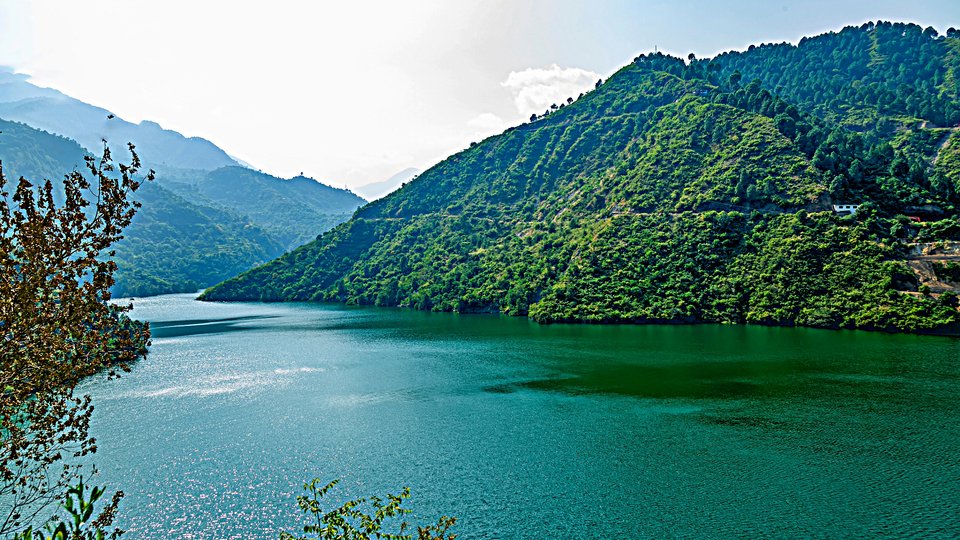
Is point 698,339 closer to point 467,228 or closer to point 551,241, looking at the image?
point 551,241

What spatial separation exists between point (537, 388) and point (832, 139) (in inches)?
3449

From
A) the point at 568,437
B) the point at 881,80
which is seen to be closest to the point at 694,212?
the point at 568,437

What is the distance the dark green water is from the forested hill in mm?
15478

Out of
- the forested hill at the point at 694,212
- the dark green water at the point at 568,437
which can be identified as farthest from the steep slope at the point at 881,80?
the dark green water at the point at 568,437

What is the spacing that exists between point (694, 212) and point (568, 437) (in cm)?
7651

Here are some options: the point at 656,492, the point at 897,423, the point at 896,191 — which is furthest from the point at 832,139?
the point at 656,492

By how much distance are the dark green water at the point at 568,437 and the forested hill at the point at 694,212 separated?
50.8 ft

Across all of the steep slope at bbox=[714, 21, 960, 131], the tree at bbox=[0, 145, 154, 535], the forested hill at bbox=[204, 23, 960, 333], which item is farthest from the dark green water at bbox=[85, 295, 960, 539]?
the steep slope at bbox=[714, 21, 960, 131]

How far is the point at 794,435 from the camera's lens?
3500 cm

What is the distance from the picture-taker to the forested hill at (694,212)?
3130 inches

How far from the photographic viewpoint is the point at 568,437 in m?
36.5

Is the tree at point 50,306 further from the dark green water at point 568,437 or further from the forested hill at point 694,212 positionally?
the forested hill at point 694,212

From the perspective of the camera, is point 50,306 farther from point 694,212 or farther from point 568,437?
point 694,212

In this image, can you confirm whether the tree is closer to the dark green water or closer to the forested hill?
the dark green water
